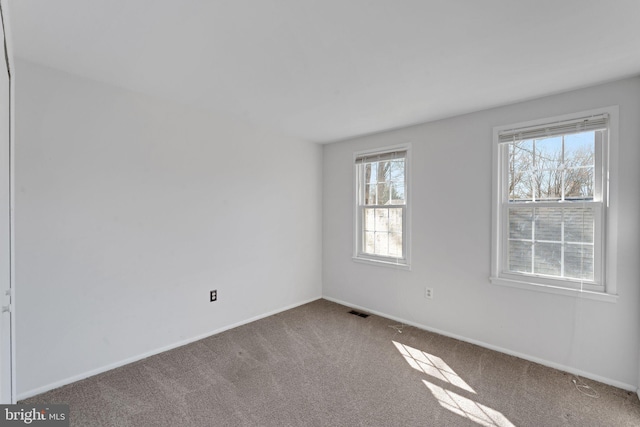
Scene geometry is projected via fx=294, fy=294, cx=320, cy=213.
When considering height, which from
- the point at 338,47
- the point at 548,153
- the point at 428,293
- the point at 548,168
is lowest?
the point at 428,293

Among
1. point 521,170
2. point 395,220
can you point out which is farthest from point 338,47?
point 395,220

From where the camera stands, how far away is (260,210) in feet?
11.9

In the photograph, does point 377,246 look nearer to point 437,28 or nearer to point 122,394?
point 437,28

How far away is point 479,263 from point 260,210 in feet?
8.13

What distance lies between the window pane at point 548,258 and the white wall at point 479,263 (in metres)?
0.22

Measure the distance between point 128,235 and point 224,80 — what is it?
1554 millimetres

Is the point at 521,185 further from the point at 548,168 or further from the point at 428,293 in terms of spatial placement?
the point at 428,293

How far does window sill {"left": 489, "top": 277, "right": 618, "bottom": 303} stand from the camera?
90.3 inches

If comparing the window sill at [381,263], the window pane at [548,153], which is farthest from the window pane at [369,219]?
the window pane at [548,153]

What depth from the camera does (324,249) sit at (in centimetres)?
442

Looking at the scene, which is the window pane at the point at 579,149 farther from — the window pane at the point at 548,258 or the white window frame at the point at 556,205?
the window pane at the point at 548,258

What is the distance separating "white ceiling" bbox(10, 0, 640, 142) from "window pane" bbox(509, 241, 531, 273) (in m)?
1.33

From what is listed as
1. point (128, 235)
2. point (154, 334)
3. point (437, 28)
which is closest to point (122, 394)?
point (154, 334)

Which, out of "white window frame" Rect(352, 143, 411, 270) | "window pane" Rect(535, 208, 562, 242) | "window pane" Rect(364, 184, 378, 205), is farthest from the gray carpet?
"window pane" Rect(364, 184, 378, 205)
